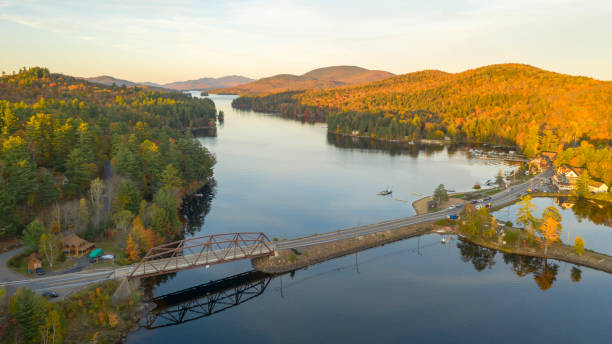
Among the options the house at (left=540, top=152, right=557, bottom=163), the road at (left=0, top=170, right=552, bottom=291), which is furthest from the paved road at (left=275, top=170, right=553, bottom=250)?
the house at (left=540, top=152, right=557, bottom=163)

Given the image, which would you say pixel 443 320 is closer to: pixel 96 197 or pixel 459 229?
pixel 459 229

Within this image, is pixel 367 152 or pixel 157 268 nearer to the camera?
pixel 157 268

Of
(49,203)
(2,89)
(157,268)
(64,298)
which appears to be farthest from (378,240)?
(2,89)

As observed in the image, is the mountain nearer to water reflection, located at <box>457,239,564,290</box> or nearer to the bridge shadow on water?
water reflection, located at <box>457,239,564,290</box>

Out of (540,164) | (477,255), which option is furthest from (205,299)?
(540,164)

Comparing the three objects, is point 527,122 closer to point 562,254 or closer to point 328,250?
point 562,254

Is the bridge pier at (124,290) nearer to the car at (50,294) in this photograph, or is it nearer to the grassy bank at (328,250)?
the car at (50,294)
